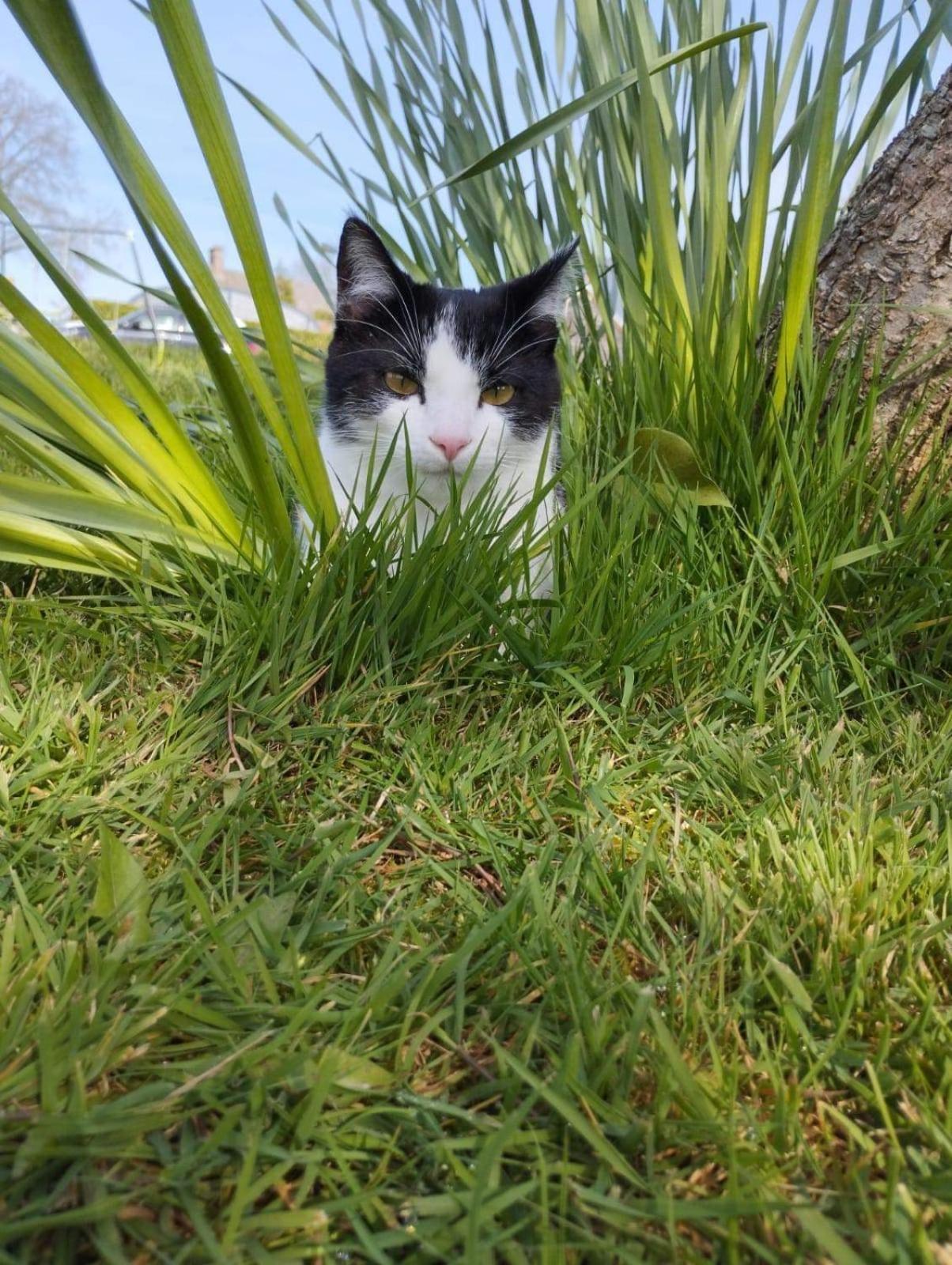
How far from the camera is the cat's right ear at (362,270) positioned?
1237 millimetres

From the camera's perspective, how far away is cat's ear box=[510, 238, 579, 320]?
4.25ft

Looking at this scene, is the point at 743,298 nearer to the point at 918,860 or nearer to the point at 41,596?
the point at 918,860

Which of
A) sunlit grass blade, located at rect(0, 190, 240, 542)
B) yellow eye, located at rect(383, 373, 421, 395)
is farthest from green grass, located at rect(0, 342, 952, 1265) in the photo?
yellow eye, located at rect(383, 373, 421, 395)

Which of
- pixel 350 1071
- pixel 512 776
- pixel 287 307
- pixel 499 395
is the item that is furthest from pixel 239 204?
pixel 287 307

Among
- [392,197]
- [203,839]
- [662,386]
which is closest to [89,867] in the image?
[203,839]

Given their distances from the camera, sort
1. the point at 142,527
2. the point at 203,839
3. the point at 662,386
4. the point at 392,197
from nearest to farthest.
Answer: the point at 203,839, the point at 142,527, the point at 662,386, the point at 392,197

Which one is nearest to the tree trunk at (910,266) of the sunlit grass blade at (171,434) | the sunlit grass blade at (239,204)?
the sunlit grass blade at (239,204)

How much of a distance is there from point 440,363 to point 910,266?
2.43 feet

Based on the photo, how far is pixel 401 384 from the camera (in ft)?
Result: 4.11

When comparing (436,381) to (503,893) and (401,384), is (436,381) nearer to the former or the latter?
(401,384)

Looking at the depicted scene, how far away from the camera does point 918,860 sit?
0.80m

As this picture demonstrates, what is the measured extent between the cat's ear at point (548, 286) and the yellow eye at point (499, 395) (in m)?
0.14

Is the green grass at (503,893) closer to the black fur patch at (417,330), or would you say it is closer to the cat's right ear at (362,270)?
the black fur patch at (417,330)

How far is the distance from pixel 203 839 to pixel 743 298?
111 cm
